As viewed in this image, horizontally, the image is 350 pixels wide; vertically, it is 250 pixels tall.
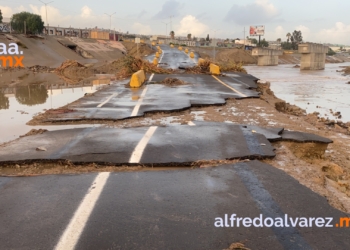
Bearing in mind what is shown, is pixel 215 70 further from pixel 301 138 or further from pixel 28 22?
pixel 28 22

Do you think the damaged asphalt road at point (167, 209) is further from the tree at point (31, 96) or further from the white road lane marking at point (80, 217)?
the tree at point (31, 96)

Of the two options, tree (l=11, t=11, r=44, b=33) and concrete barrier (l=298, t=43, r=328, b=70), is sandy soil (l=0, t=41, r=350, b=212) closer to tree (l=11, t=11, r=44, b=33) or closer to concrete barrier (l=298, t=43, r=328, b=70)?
concrete barrier (l=298, t=43, r=328, b=70)

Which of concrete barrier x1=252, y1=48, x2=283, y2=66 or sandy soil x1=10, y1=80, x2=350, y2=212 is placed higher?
concrete barrier x1=252, y1=48, x2=283, y2=66

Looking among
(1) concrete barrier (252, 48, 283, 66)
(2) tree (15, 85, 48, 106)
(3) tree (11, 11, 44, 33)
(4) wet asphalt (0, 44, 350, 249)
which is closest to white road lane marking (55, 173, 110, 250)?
(4) wet asphalt (0, 44, 350, 249)

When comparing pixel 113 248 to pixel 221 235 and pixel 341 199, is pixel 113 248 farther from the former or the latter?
pixel 341 199

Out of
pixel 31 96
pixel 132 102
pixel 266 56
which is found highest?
pixel 266 56

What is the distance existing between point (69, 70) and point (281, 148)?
26499mm

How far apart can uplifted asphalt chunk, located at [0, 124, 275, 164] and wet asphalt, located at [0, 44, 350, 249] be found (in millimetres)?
17

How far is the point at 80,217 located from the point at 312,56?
6020cm

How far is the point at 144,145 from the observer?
243 inches

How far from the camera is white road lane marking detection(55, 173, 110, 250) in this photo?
315 cm

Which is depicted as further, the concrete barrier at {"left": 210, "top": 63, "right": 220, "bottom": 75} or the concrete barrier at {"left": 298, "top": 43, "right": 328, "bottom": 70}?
the concrete barrier at {"left": 298, "top": 43, "right": 328, "bottom": 70}

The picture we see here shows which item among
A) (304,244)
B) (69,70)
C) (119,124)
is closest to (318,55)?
(69,70)

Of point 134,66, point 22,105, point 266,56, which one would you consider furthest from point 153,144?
point 266,56
